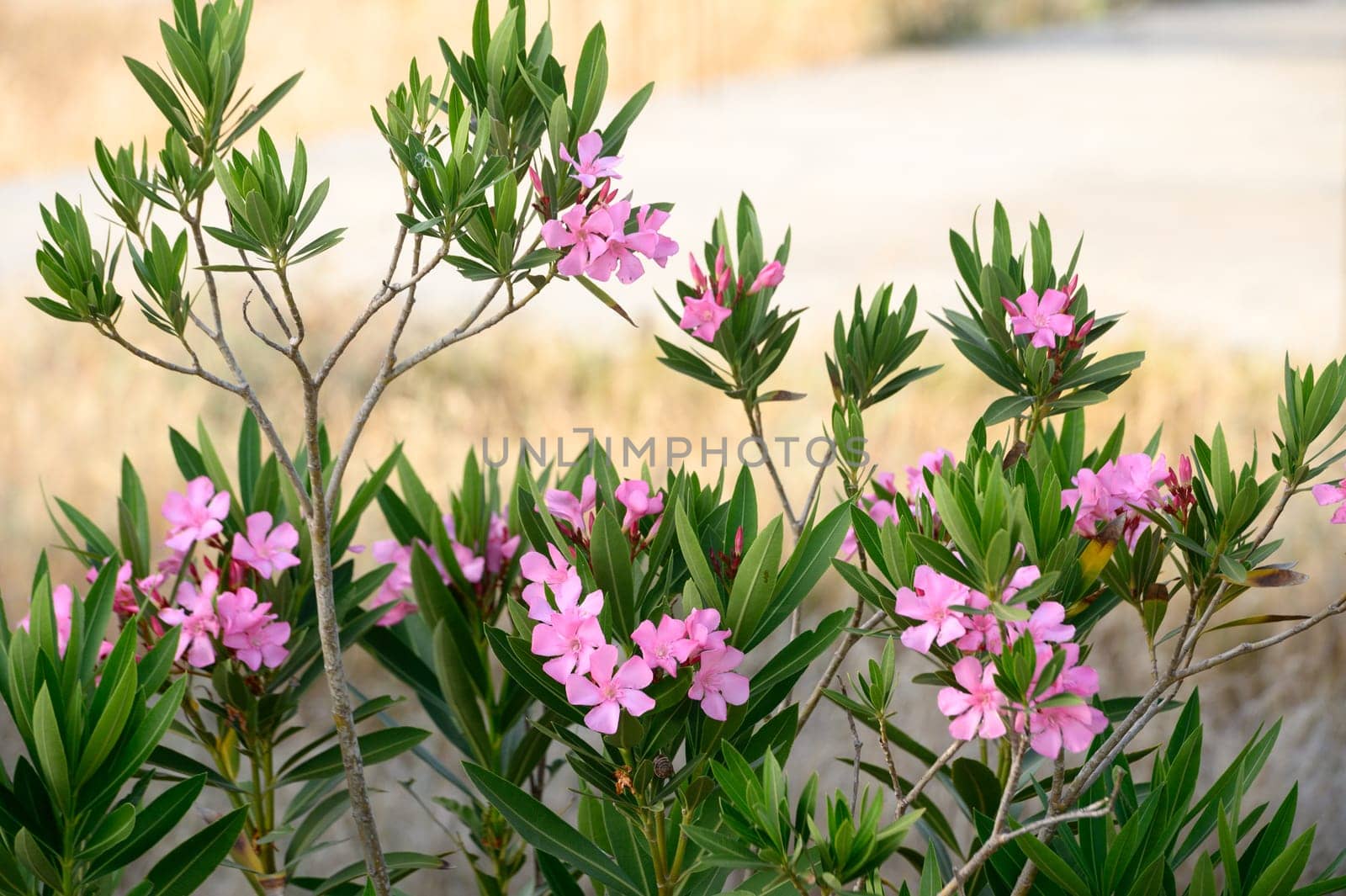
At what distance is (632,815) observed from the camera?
82 cm

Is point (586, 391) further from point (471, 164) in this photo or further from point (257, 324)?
point (471, 164)

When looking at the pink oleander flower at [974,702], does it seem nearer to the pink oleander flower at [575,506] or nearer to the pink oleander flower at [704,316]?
the pink oleander flower at [575,506]

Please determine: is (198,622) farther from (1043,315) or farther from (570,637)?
(1043,315)

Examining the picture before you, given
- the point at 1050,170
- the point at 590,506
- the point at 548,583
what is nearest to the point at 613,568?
the point at 548,583

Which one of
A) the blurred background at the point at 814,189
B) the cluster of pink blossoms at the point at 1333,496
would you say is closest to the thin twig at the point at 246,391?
the cluster of pink blossoms at the point at 1333,496

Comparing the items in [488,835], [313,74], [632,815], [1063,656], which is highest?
[313,74]

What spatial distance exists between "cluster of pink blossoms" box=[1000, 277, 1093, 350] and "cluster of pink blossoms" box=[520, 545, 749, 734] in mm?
343

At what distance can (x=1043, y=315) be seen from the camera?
36.4 inches

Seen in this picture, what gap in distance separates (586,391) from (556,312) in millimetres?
533

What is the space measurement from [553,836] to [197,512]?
39cm

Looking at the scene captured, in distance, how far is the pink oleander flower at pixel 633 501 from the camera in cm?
85

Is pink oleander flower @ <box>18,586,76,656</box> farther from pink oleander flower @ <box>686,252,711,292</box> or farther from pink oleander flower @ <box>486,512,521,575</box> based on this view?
pink oleander flower @ <box>686,252,711,292</box>

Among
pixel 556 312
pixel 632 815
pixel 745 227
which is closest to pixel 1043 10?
pixel 556 312

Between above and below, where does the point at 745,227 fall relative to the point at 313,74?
below
